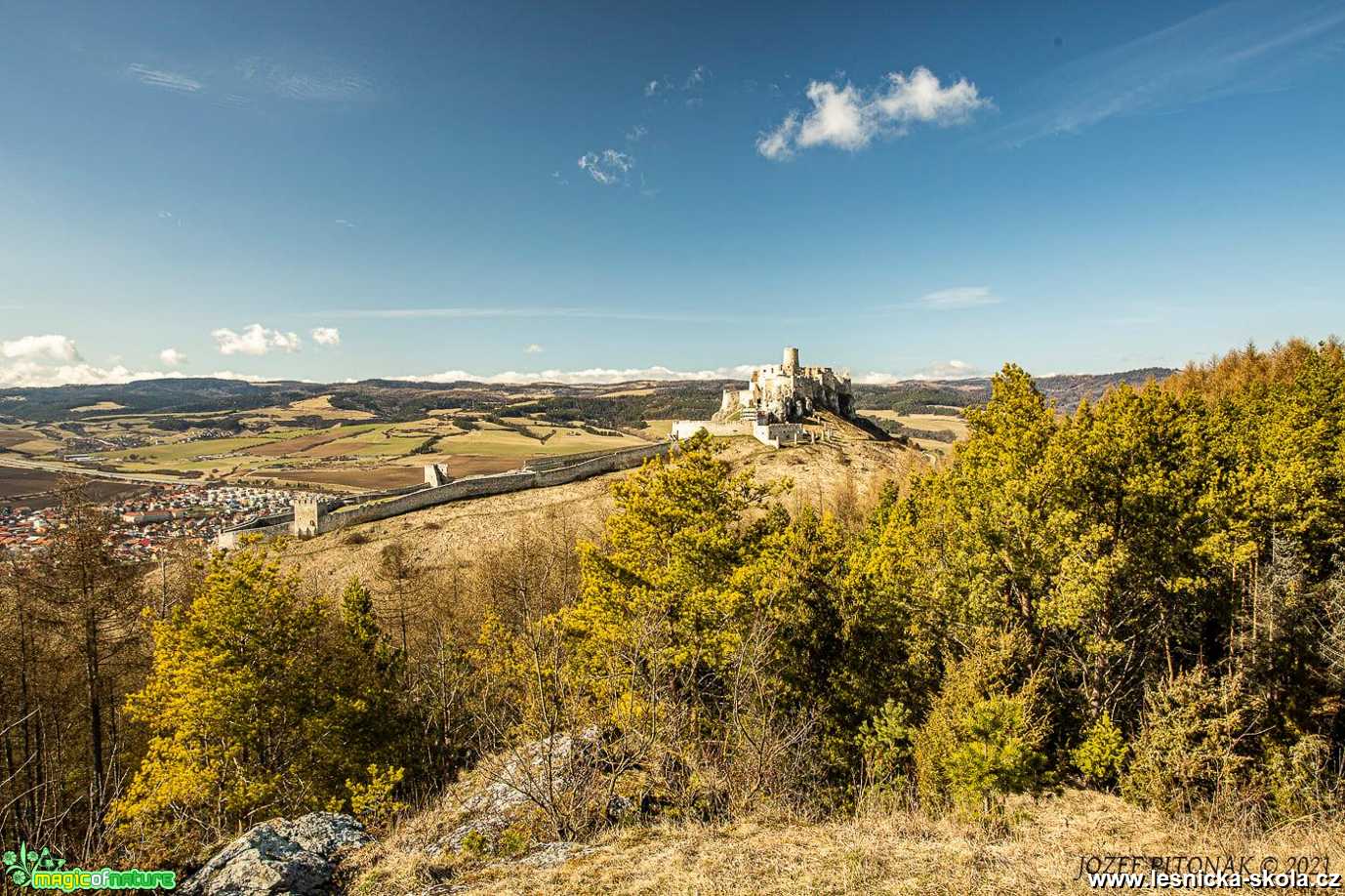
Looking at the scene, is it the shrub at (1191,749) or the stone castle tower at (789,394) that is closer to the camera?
Result: the shrub at (1191,749)

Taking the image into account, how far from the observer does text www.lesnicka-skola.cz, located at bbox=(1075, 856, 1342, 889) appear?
7320 mm

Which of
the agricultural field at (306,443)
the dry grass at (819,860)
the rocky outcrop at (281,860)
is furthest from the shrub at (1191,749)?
the agricultural field at (306,443)

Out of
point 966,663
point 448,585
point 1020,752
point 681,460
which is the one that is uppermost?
point 681,460

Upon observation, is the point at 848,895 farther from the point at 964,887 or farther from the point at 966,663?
the point at 966,663

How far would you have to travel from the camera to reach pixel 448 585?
3588 cm

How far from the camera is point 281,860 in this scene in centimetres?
830

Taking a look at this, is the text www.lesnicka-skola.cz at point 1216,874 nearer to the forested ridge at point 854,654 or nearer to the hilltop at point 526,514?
the forested ridge at point 854,654

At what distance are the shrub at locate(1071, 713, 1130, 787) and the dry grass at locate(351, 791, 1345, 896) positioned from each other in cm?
433

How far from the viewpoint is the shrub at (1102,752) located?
14.6 metres

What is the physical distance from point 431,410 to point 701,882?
188 metres

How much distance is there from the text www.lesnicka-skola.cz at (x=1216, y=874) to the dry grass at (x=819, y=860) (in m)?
0.22

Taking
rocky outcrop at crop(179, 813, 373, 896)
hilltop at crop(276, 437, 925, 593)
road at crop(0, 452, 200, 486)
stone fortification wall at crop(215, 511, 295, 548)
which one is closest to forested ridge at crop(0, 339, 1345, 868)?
rocky outcrop at crop(179, 813, 373, 896)

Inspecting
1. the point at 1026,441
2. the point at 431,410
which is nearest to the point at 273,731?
the point at 1026,441

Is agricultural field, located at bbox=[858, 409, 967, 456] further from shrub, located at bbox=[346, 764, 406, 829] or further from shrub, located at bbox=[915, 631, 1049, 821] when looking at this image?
shrub, located at bbox=[346, 764, 406, 829]
